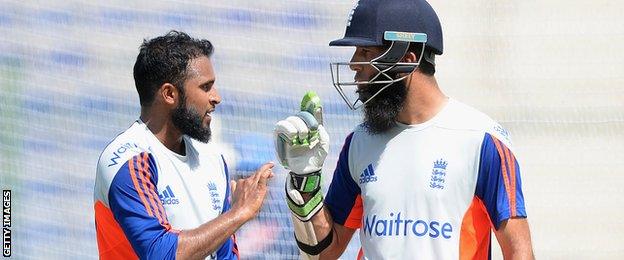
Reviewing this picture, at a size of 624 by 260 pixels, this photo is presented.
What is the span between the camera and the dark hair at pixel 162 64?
389 cm

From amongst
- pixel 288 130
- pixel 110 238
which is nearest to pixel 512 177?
pixel 288 130

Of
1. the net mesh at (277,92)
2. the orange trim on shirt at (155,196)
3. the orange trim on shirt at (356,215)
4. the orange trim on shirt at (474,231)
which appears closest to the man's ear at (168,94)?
the orange trim on shirt at (155,196)

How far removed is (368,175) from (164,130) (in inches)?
30.4

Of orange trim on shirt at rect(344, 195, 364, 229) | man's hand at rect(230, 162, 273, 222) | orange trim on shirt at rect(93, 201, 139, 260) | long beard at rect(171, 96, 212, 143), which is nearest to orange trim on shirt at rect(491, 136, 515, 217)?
orange trim on shirt at rect(344, 195, 364, 229)

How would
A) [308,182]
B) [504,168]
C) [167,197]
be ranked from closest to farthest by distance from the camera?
[504,168] < [308,182] < [167,197]

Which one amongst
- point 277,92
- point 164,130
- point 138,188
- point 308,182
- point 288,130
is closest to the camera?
point 288,130

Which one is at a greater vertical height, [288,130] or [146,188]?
[288,130]

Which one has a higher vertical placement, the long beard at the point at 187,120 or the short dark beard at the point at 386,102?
the short dark beard at the point at 386,102

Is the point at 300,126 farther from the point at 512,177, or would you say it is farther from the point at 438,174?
the point at 512,177

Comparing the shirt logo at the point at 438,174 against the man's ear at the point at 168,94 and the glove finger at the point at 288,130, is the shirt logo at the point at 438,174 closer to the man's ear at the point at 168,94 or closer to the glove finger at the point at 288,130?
the glove finger at the point at 288,130

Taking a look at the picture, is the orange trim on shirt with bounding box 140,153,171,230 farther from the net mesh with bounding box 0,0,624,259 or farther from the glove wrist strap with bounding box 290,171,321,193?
the net mesh with bounding box 0,0,624,259

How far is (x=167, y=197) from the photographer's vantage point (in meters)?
3.78

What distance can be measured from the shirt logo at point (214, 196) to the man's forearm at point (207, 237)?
0.29m

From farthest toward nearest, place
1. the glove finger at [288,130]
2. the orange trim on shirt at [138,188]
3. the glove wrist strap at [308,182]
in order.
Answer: the orange trim on shirt at [138,188] < the glove wrist strap at [308,182] < the glove finger at [288,130]
